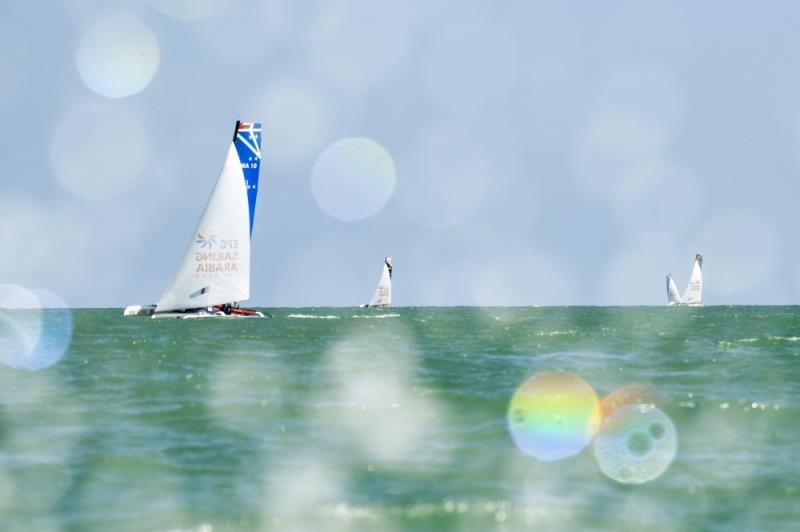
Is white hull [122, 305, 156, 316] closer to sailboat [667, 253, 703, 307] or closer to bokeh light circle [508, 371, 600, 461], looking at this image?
bokeh light circle [508, 371, 600, 461]

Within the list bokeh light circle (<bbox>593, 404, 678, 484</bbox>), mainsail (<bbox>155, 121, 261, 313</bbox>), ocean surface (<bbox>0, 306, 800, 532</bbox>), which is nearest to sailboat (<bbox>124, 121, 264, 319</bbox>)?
mainsail (<bbox>155, 121, 261, 313</bbox>)

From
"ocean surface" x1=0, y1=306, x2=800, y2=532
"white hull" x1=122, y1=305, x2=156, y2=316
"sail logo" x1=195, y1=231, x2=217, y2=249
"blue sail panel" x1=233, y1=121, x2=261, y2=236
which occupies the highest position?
"blue sail panel" x1=233, y1=121, x2=261, y2=236

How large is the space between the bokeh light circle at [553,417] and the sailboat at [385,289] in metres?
116

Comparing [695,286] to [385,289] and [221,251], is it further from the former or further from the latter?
[221,251]

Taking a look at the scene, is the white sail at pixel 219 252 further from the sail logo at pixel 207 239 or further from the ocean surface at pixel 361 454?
the ocean surface at pixel 361 454

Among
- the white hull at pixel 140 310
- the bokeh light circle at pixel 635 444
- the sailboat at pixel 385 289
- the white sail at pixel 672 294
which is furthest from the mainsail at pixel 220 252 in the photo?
the white sail at pixel 672 294

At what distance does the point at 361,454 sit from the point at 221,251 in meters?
51.9

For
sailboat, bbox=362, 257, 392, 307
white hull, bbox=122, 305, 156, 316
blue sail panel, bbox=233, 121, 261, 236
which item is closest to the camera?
blue sail panel, bbox=233, 121, 261, 236

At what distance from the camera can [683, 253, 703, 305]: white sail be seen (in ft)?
A: 536

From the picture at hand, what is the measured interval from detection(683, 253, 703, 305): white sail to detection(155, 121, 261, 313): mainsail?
112 metres

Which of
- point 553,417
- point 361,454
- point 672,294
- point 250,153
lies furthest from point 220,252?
point 672,294

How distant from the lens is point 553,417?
20.7 metres

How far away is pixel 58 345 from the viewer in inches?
1935

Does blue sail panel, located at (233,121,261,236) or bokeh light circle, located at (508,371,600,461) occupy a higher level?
blue sail panel, located at (233,121,261,236)
